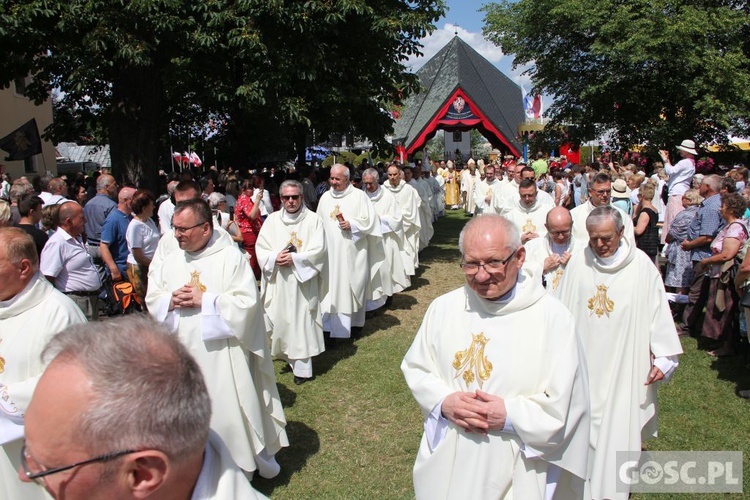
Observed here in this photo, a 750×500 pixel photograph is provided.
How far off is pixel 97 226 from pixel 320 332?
3.17 metres

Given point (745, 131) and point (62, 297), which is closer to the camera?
point (62, 297)

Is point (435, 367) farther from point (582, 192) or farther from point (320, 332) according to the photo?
point (582, 192)

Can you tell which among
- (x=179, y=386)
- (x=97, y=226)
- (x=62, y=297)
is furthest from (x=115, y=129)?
(x=179, y=386)

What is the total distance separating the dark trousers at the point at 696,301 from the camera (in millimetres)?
7930

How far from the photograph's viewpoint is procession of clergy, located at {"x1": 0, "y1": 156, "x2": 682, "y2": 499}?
9.41 feet

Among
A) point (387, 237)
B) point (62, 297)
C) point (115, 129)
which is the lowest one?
point (387, 237)

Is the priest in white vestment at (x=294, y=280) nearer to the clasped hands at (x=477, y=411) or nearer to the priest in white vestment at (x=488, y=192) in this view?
the clasped hands at (x=477, y=411)

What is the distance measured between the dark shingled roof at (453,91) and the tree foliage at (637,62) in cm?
→ 183

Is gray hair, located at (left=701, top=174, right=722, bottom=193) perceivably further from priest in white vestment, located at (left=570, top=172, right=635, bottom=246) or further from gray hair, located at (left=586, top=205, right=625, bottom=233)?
gray hair, located at (left=586, top=205, right=625, bottom=233)

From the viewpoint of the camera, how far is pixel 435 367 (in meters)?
3.17

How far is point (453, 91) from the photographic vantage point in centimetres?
2506

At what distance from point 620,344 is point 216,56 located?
10.6 m

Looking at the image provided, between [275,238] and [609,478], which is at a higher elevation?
[275,238]

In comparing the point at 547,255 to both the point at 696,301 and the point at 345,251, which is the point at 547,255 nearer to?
the point at 345,251
